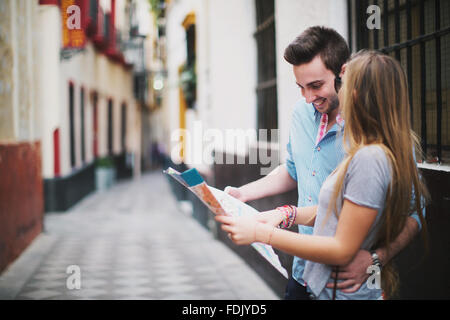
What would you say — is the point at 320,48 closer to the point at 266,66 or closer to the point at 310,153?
the point at 310,153

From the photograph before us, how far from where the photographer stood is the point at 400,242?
1.90 meters

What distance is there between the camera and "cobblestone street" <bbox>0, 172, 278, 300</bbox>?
5.65 meters

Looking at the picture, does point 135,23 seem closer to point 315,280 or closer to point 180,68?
point 180,68

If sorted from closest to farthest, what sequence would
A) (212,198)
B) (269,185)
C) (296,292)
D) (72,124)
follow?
(212,198) < (296,292) < (269,185) < (72,124)

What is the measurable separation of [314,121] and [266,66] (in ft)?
14.0

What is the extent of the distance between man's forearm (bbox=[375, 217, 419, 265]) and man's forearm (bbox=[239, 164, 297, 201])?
2.17 feet

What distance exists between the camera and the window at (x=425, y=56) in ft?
9.71

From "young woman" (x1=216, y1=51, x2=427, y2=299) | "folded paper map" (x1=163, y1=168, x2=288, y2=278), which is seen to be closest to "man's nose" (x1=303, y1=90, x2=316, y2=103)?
"young woman" (x1=216, y1=51, x2=427, y2=299)

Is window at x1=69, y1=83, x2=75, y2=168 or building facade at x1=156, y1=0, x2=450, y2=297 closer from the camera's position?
building facade at x1=156, y1=0, x2=450, y2=297

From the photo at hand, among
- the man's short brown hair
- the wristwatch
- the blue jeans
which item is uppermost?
the man's short brown hair

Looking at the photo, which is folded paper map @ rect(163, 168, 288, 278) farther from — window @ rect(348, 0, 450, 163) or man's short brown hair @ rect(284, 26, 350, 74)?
window @ rect(348, 0, 450, 163)

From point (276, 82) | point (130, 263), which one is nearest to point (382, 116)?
point (276, 82)

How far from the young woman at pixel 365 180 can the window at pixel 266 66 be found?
418 cm

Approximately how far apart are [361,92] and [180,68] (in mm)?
13625
